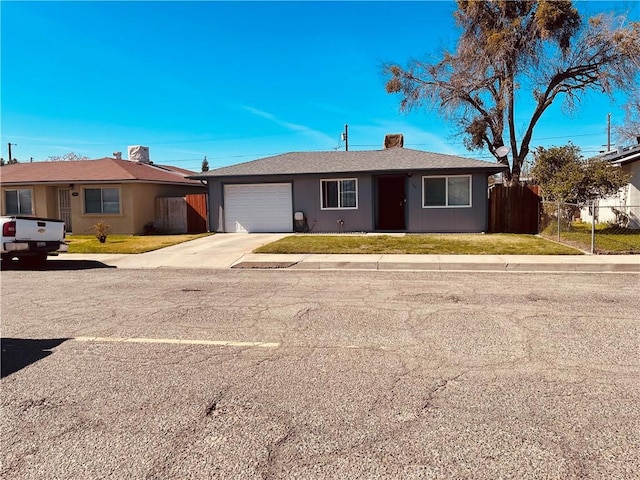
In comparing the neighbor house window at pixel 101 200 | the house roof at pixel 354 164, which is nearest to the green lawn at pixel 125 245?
the neighbor house window at pixel 101 200

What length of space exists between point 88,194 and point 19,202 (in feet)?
13.0

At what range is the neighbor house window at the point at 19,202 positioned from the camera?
23438 mm

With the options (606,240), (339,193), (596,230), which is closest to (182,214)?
(339,193)

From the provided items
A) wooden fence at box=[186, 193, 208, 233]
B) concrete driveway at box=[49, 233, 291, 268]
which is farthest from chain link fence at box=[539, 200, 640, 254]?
wooden fence at box=[186, 193, 208, 233]

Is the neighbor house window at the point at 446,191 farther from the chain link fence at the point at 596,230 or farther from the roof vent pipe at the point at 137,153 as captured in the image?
the roof vent pipe at the point at 137,153

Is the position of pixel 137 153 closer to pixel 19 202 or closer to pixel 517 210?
pixel 19 202

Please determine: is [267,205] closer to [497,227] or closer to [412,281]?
[497,227]

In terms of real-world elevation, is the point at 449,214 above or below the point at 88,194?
below

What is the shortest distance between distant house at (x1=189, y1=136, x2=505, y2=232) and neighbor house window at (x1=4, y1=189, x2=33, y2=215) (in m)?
9.14

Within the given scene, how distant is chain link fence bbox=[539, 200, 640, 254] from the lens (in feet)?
43.5

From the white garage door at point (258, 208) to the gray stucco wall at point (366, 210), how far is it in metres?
0.28

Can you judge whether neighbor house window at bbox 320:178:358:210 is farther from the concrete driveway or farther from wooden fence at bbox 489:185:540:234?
wooden fence at bbox 489:185:540:234

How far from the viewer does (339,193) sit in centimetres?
2128

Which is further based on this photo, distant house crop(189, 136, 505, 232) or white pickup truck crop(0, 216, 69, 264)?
distant house crop(189, 136, 505, 232)
